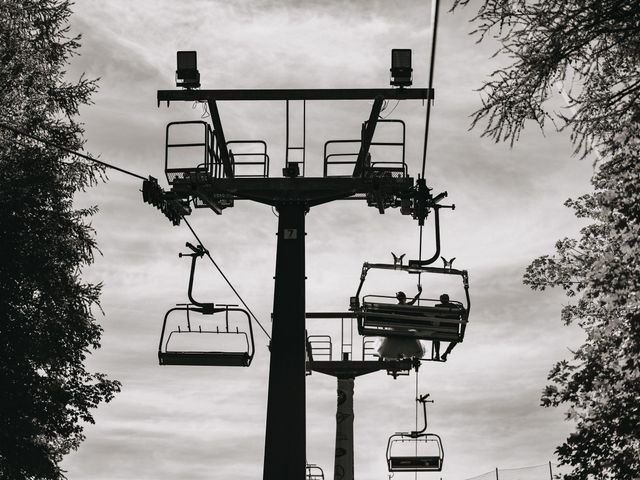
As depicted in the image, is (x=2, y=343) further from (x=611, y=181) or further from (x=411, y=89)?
(x=611, y=181)

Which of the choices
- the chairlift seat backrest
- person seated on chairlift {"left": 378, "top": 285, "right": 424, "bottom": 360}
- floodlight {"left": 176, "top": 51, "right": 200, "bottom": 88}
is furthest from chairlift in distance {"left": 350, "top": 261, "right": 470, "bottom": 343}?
person seated on chairlift {"left": 378, "top": 285, "right": 424, "bottom": 360}

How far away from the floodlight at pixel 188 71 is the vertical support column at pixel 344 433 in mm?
16390

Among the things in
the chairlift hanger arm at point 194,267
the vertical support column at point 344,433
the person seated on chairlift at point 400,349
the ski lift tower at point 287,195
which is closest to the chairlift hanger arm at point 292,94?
the ski lift tower at point 287,195

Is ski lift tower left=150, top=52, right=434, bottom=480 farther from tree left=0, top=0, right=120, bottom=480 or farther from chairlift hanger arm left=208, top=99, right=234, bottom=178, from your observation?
tree left=0, top=0, right=120, bottom=480

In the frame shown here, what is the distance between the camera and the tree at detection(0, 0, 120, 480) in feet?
74.4

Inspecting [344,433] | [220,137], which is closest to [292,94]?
[220,137]

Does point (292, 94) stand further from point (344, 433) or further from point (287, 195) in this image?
point (344, 433)

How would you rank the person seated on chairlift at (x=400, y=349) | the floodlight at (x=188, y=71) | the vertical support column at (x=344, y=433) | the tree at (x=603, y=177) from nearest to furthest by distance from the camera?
the tree at (x=603, y=177), the floodlight at (x=188, y=71), the person seated on chairlift at (x=400, y=349), the vertical support column at (x=344, y=433)

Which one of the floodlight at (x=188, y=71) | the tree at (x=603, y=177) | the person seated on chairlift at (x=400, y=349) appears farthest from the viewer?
the person seated on chairlift at (x=400, y=349)

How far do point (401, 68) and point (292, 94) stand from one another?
214 cm

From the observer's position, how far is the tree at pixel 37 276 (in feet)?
74.4

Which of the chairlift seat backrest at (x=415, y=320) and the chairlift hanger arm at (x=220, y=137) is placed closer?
the chairlift seat backrest at (x=415, y=320)

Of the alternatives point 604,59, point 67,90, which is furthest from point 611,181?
point 67,90

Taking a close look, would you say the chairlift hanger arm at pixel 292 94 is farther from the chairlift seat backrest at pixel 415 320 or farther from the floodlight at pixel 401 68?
the chairlift seat backrest at pixel 415 320
